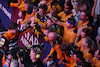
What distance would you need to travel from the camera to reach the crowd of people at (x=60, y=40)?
1.88 m

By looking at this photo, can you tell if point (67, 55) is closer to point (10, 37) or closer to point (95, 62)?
point (95, 62)

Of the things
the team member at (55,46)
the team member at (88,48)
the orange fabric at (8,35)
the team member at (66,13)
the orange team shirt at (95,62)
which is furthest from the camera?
the team member at (66,13)

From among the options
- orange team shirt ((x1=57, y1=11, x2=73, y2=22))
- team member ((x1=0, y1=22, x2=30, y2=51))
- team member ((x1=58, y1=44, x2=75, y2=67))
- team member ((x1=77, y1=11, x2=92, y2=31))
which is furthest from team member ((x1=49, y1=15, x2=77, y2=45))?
team member ((x1=0, y1=22, x2=30, y2=51))

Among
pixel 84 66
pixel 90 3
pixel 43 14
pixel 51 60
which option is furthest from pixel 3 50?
pixel 90 3

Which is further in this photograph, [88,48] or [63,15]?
[63,15]

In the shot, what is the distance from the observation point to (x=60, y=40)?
7.38 feet

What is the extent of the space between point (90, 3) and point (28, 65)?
80.8 inches

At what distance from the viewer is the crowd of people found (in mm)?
1878

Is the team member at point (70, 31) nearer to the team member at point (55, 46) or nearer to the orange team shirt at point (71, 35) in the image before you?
the orange team shirt at point (71, 35)

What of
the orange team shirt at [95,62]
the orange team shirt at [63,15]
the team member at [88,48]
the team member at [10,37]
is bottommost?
the orange team shirt at [95,62]

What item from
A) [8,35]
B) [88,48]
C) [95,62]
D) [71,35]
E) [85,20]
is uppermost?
[85,20]

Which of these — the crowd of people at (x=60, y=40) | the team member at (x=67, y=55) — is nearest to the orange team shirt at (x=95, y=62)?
the crowd of people at (x=60, y=40)

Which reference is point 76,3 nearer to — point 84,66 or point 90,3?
point 90,3

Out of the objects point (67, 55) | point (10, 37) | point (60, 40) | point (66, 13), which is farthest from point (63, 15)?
point (10, 37)
